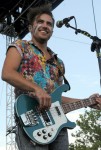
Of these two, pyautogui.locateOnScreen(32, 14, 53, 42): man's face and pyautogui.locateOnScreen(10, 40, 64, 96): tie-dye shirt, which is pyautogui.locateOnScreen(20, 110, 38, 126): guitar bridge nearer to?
pyautogui.locateOnScreen(10, 40, 64, 96): tie-dye shirt

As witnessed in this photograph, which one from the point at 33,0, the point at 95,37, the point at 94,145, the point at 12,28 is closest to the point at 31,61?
the point at 95,37

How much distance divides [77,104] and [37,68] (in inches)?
15.4

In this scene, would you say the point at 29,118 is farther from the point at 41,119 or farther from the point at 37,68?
the point at 37,68

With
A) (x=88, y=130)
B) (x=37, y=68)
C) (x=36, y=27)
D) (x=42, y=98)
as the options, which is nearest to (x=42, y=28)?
(x=36, y=27)

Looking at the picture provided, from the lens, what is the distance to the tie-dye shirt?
2.31m

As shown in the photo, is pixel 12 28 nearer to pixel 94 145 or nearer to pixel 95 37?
pixel 95 37

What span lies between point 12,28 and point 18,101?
8049 mm

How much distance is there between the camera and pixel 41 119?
2.22 meters

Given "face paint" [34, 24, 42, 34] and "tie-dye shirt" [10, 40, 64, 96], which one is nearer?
"tie-dye shirt" [10, 40, 64, 96]

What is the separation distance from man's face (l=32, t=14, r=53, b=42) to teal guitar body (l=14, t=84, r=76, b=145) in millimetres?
378

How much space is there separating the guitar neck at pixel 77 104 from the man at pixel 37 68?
51mm

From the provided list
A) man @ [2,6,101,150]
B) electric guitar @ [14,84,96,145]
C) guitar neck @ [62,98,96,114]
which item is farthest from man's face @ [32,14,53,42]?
guitar neck @ [62,98,96,114]

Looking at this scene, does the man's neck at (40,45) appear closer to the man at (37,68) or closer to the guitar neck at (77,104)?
the man at (37,68)

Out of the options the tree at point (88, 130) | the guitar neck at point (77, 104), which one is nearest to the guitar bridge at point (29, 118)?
the guitar neck at point (77, 104)
